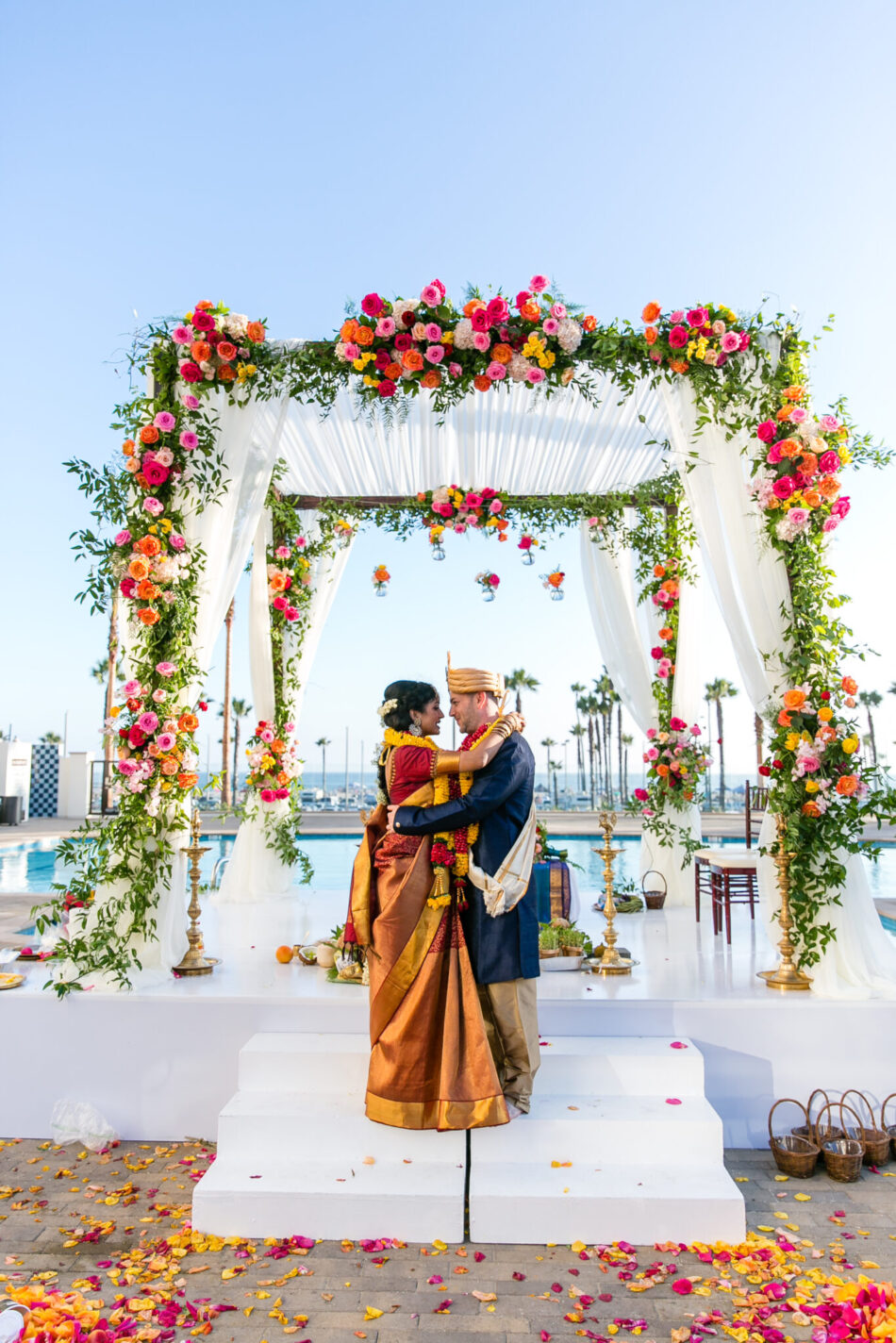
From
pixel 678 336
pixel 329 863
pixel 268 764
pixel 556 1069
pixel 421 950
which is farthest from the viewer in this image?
pixel 329 863

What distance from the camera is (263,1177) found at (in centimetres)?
272

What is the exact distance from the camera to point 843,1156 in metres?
3.06

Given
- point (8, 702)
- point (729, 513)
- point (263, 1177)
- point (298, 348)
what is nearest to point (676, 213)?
point (729, 513)

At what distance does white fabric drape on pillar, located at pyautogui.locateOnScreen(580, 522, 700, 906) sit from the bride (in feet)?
12.5

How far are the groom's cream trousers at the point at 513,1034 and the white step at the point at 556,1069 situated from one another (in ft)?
0.76

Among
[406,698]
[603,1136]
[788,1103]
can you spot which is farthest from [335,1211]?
[788,1103]

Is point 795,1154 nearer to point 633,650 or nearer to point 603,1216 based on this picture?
point 603,1216

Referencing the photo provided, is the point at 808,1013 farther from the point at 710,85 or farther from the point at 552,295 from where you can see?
the point at 710,85

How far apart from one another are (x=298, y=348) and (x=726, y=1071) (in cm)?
399

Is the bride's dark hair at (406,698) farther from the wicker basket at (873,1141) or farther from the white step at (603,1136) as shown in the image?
the wicker basket at (873,1141)

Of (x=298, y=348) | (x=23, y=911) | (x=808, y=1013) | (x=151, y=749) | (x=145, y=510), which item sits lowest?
(x=23, y=911)

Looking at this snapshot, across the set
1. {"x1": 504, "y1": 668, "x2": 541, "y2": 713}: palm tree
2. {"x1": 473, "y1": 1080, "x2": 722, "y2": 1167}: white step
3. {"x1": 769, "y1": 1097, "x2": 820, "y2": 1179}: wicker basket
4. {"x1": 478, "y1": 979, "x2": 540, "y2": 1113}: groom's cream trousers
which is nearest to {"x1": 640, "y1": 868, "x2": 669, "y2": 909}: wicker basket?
{"x1": 769, "y1": 1097, "x2": 820, "y2": 1179}: wicker basket

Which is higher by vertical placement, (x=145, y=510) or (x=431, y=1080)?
(x=145, y=510)

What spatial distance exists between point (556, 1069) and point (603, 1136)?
1.15ft
